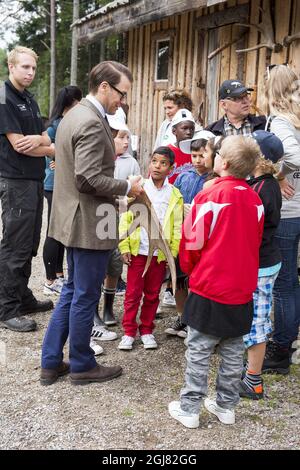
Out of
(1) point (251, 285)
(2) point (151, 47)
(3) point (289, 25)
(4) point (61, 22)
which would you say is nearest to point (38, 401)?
(1) point (251, 285)

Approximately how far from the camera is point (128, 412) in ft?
10.9

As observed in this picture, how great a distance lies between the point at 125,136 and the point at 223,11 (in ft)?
13.3

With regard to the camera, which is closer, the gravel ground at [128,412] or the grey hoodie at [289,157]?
the gravel ground at [128,412]

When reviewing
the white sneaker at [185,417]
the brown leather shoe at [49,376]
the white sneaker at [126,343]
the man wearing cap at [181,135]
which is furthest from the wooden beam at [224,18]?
the white sneaker at [185,417]

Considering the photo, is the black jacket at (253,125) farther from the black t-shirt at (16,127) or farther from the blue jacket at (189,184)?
the black t-shirt at (16,127)

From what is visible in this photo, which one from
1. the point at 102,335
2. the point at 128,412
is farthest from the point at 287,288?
the point at 102,335

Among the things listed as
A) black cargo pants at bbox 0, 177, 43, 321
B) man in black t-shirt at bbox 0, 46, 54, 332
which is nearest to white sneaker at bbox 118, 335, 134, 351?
man in black t-shirt at bbox 0, 46, 54, 332

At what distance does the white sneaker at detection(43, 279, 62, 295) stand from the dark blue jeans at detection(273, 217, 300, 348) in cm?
258

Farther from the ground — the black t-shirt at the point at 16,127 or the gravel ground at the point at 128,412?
the black t-shirt at the point at 16,127

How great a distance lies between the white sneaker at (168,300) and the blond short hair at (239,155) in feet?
8.62

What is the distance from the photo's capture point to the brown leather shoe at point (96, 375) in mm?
3660

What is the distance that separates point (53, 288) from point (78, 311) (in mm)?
2249

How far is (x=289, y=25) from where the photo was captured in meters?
6.41

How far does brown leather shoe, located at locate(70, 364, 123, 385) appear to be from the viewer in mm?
3660
